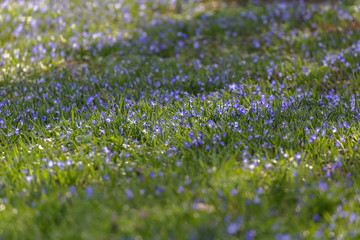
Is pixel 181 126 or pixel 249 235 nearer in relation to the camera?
pixel 249 235

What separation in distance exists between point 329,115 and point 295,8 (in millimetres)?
5026

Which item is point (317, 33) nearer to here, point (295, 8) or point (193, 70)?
point (295, 8)

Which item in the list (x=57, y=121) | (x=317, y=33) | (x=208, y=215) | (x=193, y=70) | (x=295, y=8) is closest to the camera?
(x=208, y=215)

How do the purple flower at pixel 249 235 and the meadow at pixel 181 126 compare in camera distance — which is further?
the meadow at pixel 181 126

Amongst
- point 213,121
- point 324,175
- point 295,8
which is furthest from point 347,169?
point 295,8

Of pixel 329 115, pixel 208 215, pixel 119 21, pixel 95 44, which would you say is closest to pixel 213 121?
pixel 329 115

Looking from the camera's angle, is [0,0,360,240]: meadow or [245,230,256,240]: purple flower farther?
[0,0,360,240]: meadow

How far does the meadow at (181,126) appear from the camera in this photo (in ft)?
9.11

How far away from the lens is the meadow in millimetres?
2775

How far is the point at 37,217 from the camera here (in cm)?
280

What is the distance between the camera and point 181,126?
165 inches

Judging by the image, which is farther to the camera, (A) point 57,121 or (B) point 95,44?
(B) point 95,44

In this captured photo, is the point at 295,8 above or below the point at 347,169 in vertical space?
above

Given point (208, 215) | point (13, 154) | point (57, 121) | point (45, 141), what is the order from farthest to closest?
point (57, 121) < point (45, 141) < point (13, 154) < point (208, 215)
